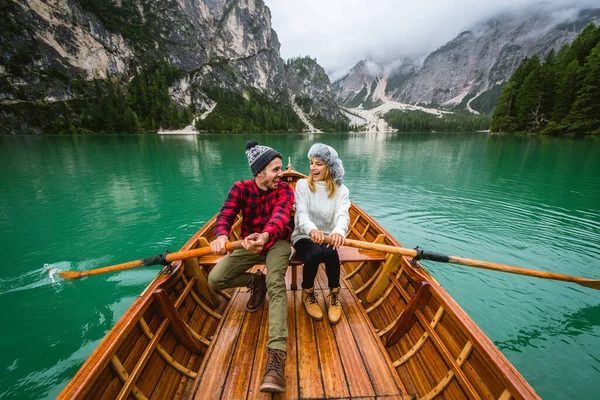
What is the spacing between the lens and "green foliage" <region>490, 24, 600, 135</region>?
4494 centimetres

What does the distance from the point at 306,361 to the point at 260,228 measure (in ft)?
5.79

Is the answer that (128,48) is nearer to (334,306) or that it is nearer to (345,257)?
(345,257)

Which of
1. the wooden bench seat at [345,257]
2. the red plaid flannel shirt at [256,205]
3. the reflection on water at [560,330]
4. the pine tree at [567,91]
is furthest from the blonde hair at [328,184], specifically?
the pine tree at [567,91]

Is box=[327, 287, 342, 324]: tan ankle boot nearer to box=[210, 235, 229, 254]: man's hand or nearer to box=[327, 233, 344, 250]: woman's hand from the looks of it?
box=[327, 233, 344, 250]: woman's hand

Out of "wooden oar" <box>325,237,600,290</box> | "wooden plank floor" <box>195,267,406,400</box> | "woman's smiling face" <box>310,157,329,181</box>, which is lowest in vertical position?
"wooden plank floor" <box>195,267,406,400</box>

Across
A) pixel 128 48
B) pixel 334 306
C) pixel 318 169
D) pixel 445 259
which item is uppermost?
pixel 128 48

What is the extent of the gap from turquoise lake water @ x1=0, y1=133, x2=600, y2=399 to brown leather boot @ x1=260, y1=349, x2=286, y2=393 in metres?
3.77

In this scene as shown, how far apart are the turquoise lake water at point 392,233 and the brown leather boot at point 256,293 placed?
3237 millimetres

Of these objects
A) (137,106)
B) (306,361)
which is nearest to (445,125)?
(137,106)

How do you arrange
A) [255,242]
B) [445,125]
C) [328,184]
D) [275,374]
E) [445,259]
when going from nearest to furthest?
1. [275,374]
2. [255,242]
3. [445,259]
4. [328,184]
5. [445,125]

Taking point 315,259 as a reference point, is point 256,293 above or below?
below

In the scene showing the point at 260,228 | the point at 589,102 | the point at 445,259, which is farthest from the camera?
the point at 589,102

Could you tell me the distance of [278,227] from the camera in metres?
3.29

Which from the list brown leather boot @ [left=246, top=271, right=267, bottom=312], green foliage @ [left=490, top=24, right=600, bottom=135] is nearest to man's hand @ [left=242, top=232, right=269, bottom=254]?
brown leather boot @ [left=246, top=271, right=267, bottom=312]
